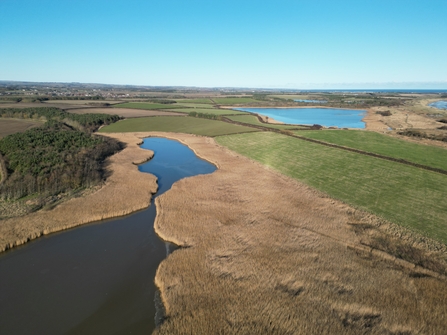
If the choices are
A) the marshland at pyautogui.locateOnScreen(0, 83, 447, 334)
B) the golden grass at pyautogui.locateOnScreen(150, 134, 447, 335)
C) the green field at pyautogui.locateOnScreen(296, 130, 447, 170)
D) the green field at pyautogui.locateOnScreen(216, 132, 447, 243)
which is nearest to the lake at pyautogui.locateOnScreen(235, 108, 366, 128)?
the green field at pyautogui.locateOnScreen(296, 130, 447, 170)

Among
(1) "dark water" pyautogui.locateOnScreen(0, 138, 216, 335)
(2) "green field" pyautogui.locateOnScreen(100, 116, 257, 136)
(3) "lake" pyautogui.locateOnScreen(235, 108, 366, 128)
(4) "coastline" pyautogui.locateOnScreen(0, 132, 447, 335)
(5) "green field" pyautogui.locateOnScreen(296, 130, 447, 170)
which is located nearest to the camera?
(4) "coastline" pyautogui.locateOnScreen(0, 132, 447, 335)

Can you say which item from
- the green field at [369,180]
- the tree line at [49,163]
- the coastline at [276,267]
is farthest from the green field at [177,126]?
the coastline at [276,267]

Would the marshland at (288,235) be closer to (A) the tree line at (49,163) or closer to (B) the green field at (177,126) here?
(A) the tree line at (49,163)

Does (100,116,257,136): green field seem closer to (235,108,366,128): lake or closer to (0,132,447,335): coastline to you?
(235,108,366,128): lake

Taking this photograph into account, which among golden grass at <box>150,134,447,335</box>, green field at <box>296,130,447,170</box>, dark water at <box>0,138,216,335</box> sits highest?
green field at <box>296,130,447,170</box>

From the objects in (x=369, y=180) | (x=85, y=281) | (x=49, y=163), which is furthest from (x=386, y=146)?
(x=49, y=163)

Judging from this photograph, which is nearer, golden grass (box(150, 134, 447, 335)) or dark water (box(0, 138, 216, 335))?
golden grass (box(150, 134, 447, 335))
